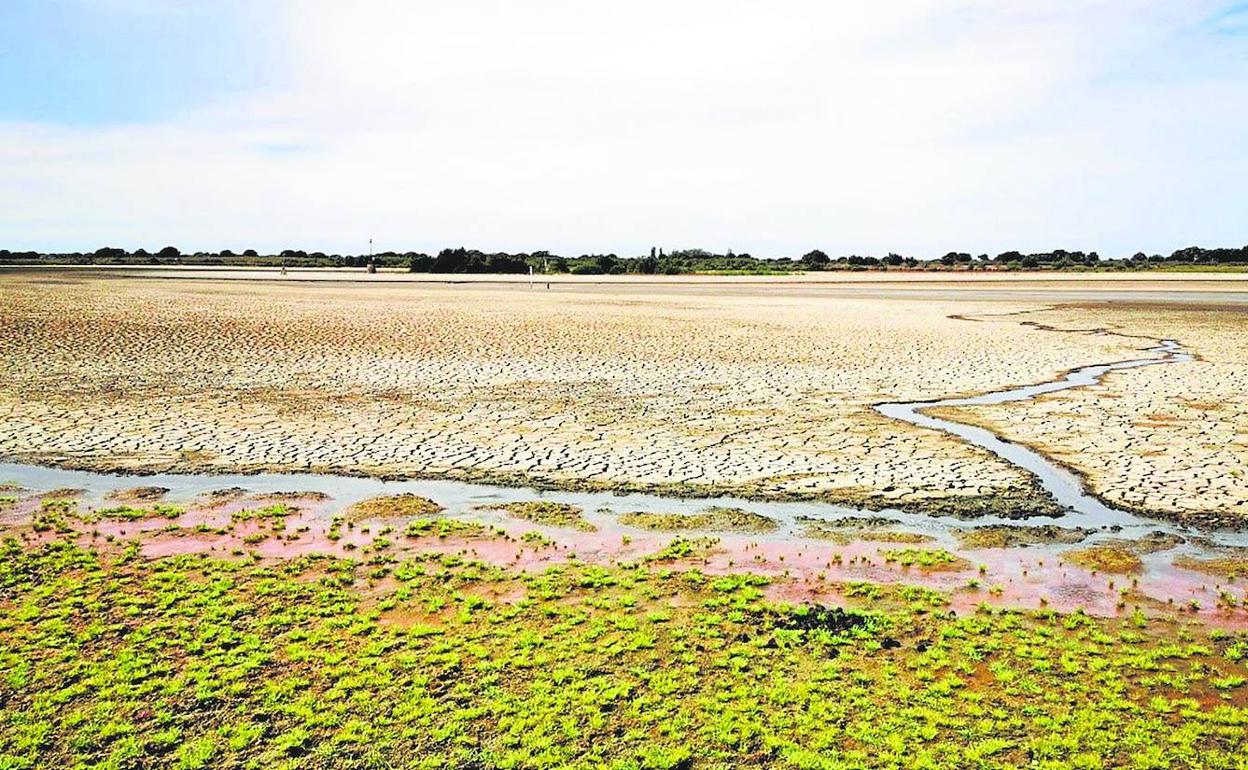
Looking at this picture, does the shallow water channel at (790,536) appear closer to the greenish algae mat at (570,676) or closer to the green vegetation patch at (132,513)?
the green vegetation patch at (132,513)

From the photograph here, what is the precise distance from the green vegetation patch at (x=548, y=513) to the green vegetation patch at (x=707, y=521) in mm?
502

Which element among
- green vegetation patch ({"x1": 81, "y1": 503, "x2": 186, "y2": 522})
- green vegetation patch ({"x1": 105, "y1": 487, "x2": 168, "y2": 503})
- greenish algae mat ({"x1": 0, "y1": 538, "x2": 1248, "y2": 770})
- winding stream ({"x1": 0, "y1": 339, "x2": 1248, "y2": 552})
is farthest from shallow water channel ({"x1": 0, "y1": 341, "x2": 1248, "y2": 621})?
greenish algae mat ({"x1": 0, "y1": 538, "x2": 1248, "y2": 770})

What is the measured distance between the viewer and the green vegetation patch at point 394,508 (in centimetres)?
1019

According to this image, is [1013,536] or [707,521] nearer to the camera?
[1013,536]

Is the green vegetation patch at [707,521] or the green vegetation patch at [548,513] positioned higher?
the green vegetation patch at [548,513]

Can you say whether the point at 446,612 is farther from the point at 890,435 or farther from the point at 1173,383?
the point at 1173,383

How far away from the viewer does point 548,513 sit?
10.3 metres

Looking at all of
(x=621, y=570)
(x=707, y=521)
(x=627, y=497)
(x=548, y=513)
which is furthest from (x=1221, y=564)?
(x=548, y=513)

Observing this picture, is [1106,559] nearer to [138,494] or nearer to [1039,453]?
[1039,453]

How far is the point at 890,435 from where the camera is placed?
1402cm

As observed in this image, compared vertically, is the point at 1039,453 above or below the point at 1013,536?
above

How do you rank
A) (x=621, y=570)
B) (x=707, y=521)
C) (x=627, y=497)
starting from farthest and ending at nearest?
(x=627, y=497)
(x=707, y=521)
(x=621, y=570)

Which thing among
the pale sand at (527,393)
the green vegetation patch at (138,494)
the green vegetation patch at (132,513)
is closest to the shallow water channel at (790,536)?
the green vegetation patch at (138,494)

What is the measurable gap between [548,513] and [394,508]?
6.04ft
